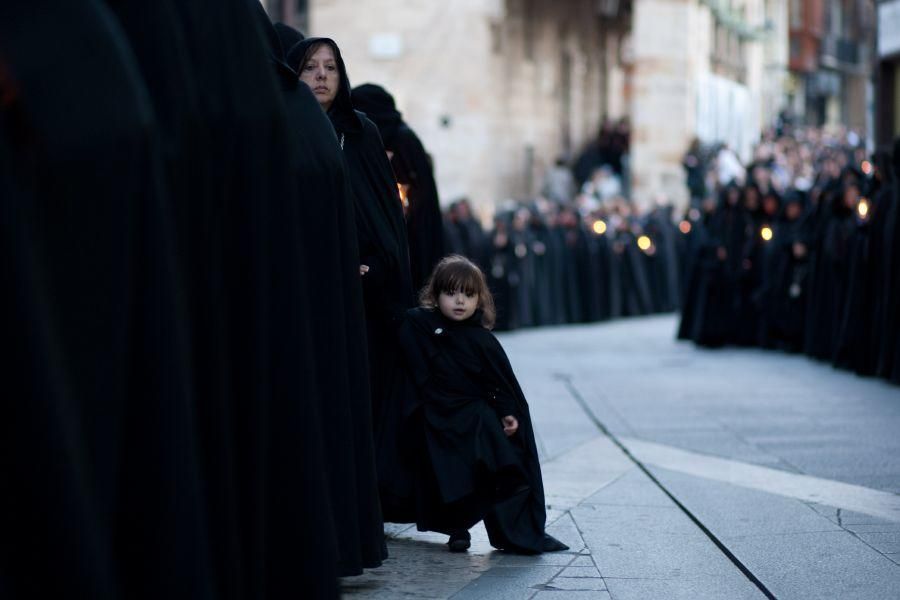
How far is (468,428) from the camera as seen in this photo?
6977 millimetres

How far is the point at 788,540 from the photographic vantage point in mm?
7145

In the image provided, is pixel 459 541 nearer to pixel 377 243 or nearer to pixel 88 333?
pixel 377 243

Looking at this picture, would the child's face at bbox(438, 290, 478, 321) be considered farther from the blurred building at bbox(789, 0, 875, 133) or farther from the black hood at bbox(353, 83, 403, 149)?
the blurred building at bbox(789, 0, 875, 133)

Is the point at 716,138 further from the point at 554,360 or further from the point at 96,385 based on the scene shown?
the point at 96,385

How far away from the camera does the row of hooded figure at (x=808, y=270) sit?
1569 centimetres

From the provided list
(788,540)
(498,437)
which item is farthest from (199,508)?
(788,540)

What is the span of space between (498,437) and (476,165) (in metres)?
27.9

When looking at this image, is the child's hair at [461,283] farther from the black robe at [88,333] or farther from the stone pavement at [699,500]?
the black robe at [88,333]

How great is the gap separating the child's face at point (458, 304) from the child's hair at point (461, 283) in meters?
0.02

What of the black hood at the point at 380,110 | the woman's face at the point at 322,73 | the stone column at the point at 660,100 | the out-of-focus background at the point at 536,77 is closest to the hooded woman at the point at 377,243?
the woman's face at the point at 322,73

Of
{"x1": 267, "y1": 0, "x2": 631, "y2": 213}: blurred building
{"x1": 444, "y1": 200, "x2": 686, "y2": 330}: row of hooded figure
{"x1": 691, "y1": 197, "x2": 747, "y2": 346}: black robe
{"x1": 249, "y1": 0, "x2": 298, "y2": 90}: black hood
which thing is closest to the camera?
{"x1": 249, "y1": 0, "x2": 298, "y2": 90}: black hood

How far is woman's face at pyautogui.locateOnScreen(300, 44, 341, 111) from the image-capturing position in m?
6.75

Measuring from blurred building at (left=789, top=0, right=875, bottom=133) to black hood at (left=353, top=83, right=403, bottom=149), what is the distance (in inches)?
2338

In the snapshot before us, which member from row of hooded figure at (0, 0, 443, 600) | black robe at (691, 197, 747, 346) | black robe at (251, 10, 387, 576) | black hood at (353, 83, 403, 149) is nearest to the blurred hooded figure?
black hood at (353, 83, 403, 149)
